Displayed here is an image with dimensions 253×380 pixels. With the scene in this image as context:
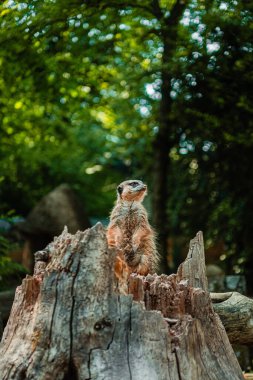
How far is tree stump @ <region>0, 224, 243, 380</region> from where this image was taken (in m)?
3.75

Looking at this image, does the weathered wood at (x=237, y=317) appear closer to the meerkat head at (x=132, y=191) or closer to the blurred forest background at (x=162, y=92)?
the meerkat head at (x=132, y=191)

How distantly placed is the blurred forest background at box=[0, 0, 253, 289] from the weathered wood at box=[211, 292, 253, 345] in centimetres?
388

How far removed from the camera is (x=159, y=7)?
28.9 feet

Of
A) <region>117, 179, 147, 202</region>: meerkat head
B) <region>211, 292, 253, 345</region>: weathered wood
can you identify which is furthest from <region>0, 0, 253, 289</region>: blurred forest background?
<region>211, 292, 253, 345</region>: weathered wood

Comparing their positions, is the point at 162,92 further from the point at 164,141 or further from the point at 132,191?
the point at 132,191

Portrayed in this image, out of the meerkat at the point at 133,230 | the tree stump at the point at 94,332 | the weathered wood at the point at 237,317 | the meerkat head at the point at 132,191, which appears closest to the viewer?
the tree stump at the point at 94,332

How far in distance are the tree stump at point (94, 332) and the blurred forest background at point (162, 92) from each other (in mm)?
4206

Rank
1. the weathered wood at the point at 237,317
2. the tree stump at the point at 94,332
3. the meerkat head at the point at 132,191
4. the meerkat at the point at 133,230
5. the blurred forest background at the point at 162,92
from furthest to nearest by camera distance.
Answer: the blurred forest background at the point at 162,92 → the meerkat head at the point at 132,191 → the meerkat at the point at 133,230 → the weathered wood at the point at 237,317 → the tree stump at the point at 94,332

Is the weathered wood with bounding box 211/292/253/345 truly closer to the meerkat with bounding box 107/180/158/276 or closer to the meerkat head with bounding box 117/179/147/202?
the meerkat with bounding box 107/180/158/276

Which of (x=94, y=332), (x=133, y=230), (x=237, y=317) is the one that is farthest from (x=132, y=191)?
(x=94, y=332)

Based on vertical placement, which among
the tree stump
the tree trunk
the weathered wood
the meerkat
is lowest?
the tree stump

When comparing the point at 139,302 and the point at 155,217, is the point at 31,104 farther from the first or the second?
the point at 139,302

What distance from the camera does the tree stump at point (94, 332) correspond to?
147 inches

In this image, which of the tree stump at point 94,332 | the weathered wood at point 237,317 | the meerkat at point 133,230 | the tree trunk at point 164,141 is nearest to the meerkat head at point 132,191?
the meerkat at point 133,230
